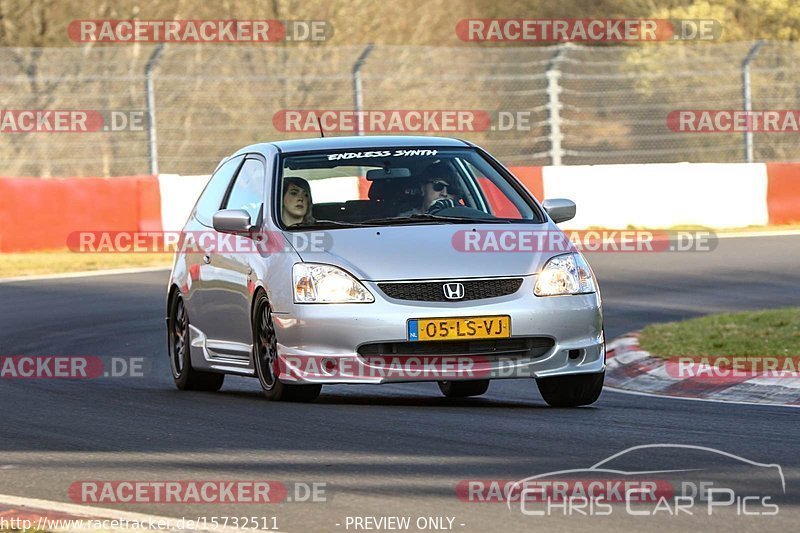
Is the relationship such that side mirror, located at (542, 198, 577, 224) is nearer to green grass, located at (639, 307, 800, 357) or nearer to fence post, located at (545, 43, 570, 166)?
green grass, located at (639, 307, 800, 357)

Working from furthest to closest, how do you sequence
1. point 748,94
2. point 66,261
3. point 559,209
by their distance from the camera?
point 748,94
point 66,261
point 559,209

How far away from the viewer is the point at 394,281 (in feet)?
30.6

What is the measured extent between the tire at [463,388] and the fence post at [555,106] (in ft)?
56.0

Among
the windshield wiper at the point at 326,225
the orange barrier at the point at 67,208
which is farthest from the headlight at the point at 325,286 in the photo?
the orange barrier at the point at 67,208

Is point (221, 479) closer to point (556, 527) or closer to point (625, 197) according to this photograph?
point (556, 527)

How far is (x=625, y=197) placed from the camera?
2680 cm

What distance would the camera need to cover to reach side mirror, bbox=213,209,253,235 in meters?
10.2

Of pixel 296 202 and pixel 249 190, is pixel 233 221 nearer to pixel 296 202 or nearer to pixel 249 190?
pixel 296 202

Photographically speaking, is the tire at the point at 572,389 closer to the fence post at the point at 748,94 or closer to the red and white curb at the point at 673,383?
the red and white curb at the point at 673,383

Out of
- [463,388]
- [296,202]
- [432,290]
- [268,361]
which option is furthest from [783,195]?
[432,290]

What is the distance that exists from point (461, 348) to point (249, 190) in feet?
7.21

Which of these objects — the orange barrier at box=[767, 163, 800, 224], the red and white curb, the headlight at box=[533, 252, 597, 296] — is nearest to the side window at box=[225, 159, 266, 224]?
the headlight at box=[533, 252, 597, 296]

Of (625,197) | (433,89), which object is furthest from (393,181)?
(433,89)

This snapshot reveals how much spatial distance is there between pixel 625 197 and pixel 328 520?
2098 centimetres
